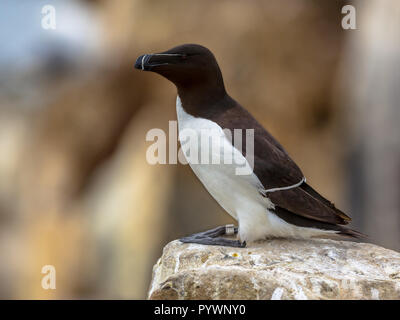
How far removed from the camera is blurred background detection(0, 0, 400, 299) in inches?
221

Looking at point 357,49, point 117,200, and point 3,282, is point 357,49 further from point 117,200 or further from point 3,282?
point 3,282

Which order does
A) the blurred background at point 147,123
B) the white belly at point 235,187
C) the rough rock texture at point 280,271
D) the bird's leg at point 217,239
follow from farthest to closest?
the blurred background at point 147,123 < the bird's leg at point 217,239 < the white belly at point 235,187 < the rough rock texture at point 280,271

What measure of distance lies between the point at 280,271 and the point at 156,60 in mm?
1015

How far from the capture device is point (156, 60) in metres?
2.54

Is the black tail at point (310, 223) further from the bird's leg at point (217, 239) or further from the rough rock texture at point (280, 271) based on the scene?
the bird's leg at point (217, 239)

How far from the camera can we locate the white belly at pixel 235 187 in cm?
→ 252

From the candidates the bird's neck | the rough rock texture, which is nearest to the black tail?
the rough rock texture

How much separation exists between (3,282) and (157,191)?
6.45 ft

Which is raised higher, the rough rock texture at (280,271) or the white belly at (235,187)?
the white belly at (235,187)

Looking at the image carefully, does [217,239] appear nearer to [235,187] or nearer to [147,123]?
[235,187]

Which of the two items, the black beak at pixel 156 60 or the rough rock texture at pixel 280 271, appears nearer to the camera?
the rough rock texture at pixel 280 271

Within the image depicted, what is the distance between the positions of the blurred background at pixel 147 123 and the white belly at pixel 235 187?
8.98ft

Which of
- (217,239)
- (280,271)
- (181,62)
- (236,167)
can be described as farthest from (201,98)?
(280,271)

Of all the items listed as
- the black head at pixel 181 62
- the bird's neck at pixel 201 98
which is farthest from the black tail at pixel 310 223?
the black head at pixel 181 62
